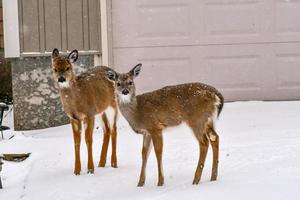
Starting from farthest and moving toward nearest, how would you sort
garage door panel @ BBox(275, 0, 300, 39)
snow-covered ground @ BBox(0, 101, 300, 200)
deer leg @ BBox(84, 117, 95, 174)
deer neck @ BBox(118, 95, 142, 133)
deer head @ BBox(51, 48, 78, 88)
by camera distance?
garage door panel @ BBox(275, 0, 300, 39) → deer leg @ BBox(84, 117, 95, 174) → deer head @ BBox(51, 48, 78, 88) → deer neck @ BBox(118, 95, 142, 133) → snow-covered ground @ BBox(0, 101, 300, 200)

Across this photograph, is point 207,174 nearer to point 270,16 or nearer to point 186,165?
point 186,165

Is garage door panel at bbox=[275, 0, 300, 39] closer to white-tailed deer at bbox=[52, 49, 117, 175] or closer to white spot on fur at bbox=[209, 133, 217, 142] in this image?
white-tailed deer at bbox=[52, 49, 117, 175]

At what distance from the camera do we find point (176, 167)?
6438 mm

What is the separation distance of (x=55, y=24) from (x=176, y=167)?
4028 mm

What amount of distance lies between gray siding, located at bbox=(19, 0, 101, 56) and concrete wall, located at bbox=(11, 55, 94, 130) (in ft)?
0.64

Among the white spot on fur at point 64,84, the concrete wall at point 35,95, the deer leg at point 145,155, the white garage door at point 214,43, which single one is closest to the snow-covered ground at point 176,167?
the deer leg at point 145,155

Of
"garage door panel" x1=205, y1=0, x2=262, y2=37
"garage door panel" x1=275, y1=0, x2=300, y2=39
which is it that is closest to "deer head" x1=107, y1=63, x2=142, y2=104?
"garage door panel" x1=205, y1=0, x2=262, y2=37

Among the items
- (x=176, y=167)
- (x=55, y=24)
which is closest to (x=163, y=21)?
(x=55, y=24)

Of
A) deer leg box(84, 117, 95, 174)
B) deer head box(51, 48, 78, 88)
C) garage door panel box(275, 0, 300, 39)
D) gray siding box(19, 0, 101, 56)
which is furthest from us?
garage door panel box(275, 0, 300, 39)

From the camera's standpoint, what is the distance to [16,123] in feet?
32.1

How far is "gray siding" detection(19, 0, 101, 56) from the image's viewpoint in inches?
376

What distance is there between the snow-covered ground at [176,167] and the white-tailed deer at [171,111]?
8.0 inches

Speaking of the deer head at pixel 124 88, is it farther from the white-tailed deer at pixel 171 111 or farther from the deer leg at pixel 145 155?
the deer leg at pixel 145 155

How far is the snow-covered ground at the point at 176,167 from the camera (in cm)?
510
